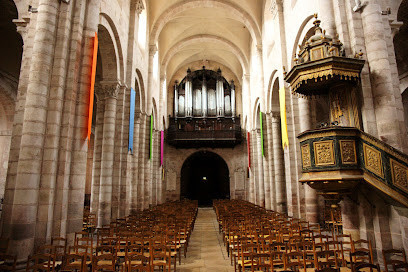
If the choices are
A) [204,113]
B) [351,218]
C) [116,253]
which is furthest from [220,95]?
[116,253]

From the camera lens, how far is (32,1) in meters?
7.50

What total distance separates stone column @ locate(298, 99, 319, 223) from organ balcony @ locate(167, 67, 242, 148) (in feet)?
48.1

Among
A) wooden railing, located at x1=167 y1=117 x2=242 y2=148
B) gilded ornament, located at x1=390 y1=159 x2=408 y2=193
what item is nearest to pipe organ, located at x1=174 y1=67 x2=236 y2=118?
wooden railing, located at x1=167 y1=117 x2=242 y2=148

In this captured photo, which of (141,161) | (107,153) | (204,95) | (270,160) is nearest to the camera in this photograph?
(107,153)

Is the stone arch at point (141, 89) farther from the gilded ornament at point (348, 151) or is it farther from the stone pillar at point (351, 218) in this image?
the stone pillar at point (351, 218)

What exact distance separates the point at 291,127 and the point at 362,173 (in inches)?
217

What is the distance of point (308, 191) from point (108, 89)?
8.75 m

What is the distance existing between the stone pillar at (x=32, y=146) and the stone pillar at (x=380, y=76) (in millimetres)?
7966

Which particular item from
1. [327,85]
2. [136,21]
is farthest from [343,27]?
[136,21]

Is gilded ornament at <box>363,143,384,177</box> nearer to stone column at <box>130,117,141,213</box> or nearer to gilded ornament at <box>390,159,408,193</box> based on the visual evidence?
gilded ornament at <box>390,159,408,193</box>

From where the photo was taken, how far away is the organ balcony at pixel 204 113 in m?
25.5

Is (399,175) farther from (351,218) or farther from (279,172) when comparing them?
(279,172)

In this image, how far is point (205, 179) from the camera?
3138cm

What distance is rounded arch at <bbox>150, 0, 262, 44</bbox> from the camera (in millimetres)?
18453
